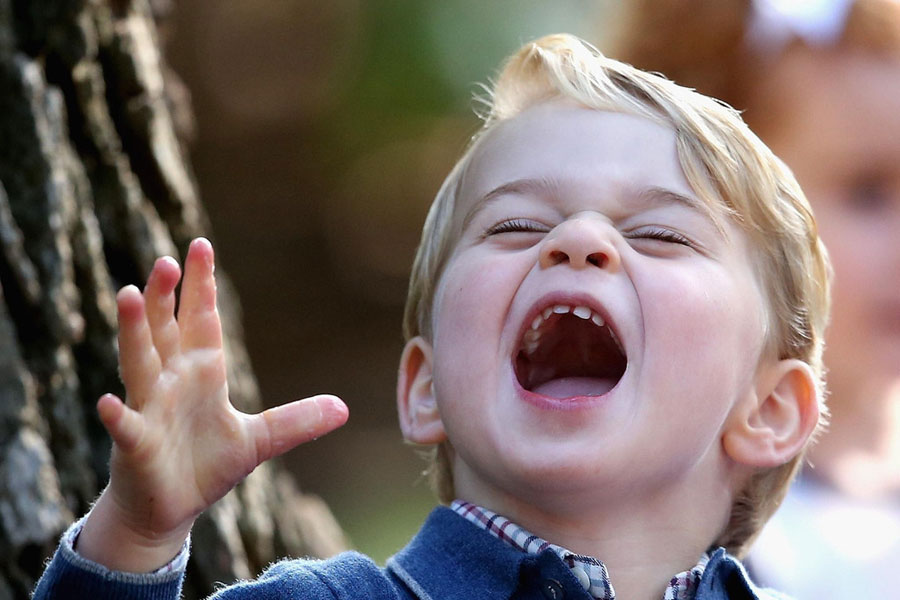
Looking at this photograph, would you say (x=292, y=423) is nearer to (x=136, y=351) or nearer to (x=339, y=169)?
(x=136, y=351)

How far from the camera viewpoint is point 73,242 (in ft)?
6.92

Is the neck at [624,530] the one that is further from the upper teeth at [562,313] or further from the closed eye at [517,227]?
the closed eye at [517,227]

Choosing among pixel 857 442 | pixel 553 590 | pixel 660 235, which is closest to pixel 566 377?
pixel 660 235

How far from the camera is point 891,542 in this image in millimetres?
2857

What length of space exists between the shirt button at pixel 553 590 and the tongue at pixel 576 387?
0.32 m

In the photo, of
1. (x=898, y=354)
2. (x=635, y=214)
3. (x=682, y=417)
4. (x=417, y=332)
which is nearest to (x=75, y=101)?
(x=417, y=332)

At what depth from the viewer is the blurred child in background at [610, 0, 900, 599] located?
2.72 m

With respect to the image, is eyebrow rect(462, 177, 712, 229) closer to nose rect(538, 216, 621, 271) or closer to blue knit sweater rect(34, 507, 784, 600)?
nose rect(538, 216, 621, 271)

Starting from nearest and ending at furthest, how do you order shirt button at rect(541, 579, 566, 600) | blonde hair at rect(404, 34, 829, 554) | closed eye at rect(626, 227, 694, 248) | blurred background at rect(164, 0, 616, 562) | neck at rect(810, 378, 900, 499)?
shirt button at rect(541, 579, 566, 600)
closed eye at rect(626, 227, 694, 248)
blonde hair at rect(404, 34, 829, 554)
neck at rect(810, 378, 900, 499)
blurred background at rect(164, 0, 616, 562)

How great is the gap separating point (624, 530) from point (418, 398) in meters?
0.44

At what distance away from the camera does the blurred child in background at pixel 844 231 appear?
2.72 meters

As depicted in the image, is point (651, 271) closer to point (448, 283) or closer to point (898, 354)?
point (448, 283)

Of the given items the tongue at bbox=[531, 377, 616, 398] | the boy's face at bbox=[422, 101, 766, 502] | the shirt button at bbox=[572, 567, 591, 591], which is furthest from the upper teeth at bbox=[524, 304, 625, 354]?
the shirt button at bbox=[572, 567, 591, 591]

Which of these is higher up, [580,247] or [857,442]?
[580,247]
